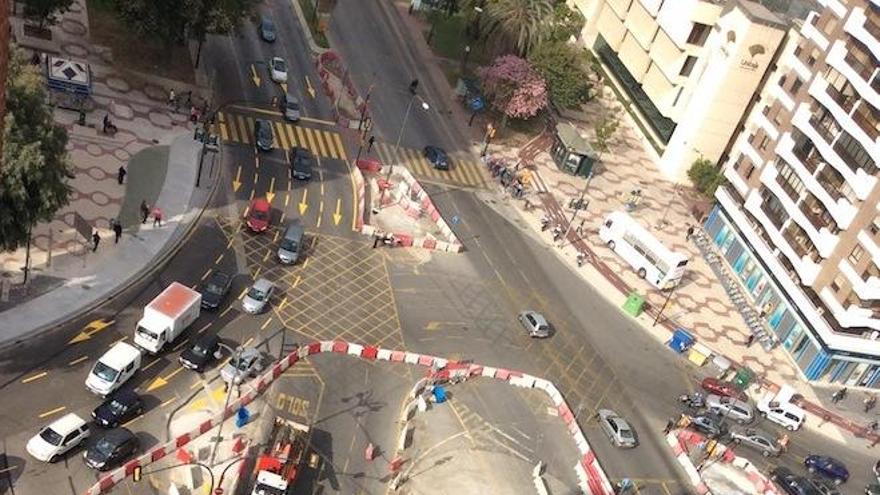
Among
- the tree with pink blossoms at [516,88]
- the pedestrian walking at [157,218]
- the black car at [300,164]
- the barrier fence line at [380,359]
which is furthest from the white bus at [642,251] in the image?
the pedestrian walking at [157,218]

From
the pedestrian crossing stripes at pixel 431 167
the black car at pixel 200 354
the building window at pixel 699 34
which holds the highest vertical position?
the building window at pixel 699 34

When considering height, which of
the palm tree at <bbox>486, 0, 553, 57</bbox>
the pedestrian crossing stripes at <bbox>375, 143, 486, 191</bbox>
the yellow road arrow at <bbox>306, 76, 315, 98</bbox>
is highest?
the palm tree at <bbox>486, 0, 553, 57</bbox>

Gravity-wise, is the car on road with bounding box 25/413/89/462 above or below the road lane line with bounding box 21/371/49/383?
above

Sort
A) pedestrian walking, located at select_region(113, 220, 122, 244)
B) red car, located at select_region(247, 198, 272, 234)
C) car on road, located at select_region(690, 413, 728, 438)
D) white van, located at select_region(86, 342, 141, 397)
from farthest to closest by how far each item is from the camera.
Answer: red car, located at select_region(247, 198, 272, 234) < car on road, located at select_region(690, 413, 728, 438) < pedestrian walking, located at select_region(113, 220, 122, 244) < white van, located at select_region(86, 342, 141, 397)

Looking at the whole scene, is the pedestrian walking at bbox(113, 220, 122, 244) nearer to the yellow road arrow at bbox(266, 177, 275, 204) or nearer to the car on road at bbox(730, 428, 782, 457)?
the yellow road arrow at bbox(266, 177, 275, 204)

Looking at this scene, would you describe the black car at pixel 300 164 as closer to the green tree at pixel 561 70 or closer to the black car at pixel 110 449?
the green tree at pixel 561 70

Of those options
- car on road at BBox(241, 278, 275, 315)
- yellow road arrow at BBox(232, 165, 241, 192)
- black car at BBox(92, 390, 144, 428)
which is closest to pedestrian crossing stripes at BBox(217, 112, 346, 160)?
yellow road arrow at BBox(232, 165, 241, 192)

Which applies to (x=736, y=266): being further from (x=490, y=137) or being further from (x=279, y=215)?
(x=279, y=215)
